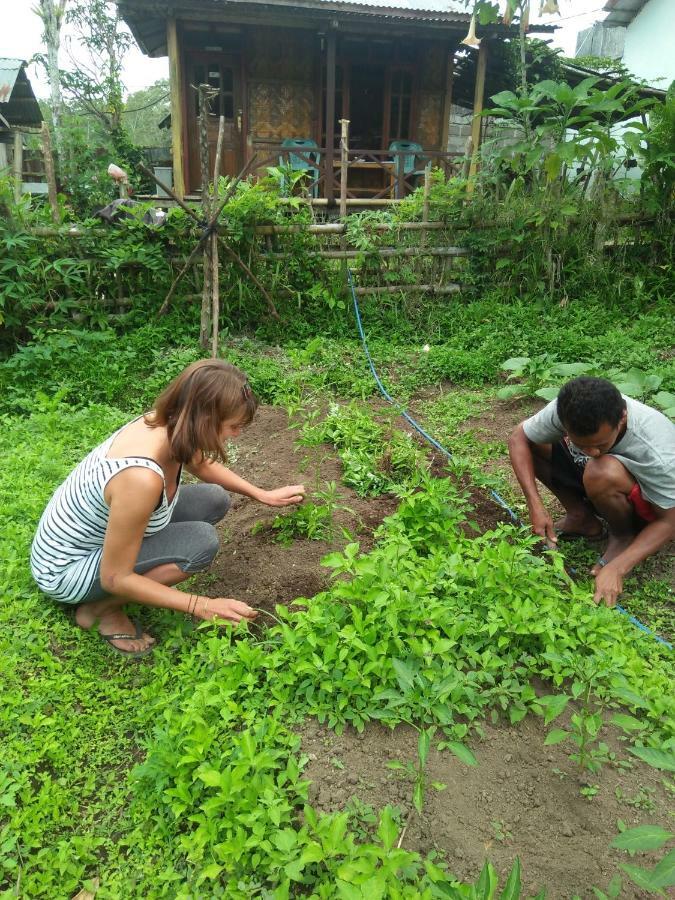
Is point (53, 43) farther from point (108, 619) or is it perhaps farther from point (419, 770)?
point (419, 770)

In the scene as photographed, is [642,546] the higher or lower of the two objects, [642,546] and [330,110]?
the lower

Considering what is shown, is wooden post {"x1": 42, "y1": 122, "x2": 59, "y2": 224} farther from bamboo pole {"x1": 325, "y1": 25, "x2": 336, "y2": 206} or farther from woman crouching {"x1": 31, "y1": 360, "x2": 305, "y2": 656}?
bamboo pole {"x1": 325, "y1": 25, "x2": 336, "y2": 206}

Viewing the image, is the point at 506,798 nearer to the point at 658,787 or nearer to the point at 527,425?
the point at 658,787

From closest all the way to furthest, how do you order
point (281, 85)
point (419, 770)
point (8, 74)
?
1. point (419, 770)
2. point (281, 85)
3. point (8, 74)

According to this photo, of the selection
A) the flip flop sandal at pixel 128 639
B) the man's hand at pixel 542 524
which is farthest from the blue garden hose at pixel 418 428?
the flip flop sandal at pixel 128 639

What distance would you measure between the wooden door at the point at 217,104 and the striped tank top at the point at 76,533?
33.0 feet

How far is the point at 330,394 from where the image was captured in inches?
205

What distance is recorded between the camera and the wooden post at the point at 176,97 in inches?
404

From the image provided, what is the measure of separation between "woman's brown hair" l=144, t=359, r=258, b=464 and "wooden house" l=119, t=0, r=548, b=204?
8589mm

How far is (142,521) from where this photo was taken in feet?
7.23

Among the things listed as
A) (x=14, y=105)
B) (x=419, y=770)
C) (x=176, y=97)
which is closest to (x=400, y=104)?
(x=176, y=97)

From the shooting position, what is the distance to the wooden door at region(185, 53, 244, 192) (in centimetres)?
1102

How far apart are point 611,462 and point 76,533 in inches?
86.3

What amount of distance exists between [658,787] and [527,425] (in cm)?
170
